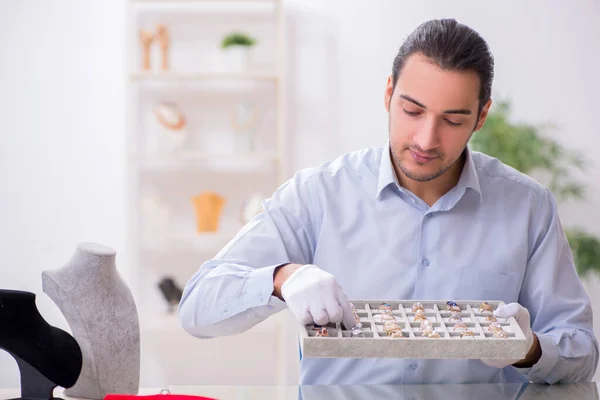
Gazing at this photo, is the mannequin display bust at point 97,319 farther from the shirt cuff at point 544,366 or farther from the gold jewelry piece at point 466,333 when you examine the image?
the shirt cuff at point 544,366

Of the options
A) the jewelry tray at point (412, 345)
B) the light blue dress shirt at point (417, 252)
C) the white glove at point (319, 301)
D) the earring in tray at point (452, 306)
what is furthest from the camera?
the light blue dress shirt at point (417, 252)

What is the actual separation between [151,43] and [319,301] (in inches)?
111

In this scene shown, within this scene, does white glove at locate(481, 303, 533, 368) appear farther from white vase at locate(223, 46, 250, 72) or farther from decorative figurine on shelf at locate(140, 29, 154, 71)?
decorative figurine on shelf at locate(140, 29, 154, 71)

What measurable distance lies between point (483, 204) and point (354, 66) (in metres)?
2.31

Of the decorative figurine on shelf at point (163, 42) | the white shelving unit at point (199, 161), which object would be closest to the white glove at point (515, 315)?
the white shelving unit at point (199, 161)

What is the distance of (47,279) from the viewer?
4.84 ft

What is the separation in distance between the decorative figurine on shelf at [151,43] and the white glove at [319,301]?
8.72 feet

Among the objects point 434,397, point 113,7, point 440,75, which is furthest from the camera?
point 113,7

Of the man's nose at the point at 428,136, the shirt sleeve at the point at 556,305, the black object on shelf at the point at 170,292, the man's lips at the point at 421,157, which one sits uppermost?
the man's nose at the point at 428,136

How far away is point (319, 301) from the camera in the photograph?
1.38m

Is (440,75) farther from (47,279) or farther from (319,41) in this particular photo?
(319,41)

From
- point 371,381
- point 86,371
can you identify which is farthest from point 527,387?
point 86,371

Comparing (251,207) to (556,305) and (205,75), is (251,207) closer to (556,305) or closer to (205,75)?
(205,75)

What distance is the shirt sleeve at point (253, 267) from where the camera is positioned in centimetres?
161
